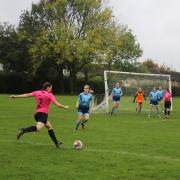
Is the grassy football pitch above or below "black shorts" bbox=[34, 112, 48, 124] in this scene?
below

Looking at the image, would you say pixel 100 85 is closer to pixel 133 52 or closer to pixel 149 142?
pixel 133 52

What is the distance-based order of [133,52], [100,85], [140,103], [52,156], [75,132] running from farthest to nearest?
[133,52] < [100,85] < [140,103] < [75,132] < [52,156]

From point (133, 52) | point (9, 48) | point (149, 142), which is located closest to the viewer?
point (149, 142)

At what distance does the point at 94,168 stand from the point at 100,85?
224 feet

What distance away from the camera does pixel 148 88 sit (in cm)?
3675

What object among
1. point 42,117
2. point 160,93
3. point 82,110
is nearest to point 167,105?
point 160,93

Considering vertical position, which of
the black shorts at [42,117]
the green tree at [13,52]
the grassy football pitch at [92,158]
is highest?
the green tree at [13,52]

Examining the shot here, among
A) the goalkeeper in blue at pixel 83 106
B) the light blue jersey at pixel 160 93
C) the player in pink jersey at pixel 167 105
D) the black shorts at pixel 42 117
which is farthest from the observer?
the light blue jersey at pixel 160 93

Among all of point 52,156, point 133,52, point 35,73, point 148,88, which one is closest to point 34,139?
point 52,156

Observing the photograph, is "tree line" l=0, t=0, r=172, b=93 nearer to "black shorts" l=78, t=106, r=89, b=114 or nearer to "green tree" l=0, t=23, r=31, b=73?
"green tree" l=0, t=23, r=31, b=73

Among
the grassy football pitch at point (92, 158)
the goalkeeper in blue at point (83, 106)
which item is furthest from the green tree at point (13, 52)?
the grassy football pitch at point (92, 158)

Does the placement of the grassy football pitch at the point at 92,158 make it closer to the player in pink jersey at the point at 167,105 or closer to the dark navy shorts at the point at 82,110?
the dark navy shorts at the point at 82,110

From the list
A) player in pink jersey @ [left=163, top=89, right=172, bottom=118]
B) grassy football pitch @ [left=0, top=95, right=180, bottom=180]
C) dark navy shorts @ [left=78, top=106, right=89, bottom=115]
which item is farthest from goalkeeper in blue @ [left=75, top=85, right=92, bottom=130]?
player in pink jersey @ [left=163, top=89, right=172, bottom=118]

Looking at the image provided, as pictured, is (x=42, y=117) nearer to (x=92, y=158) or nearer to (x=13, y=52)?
(x=92, y=158)
